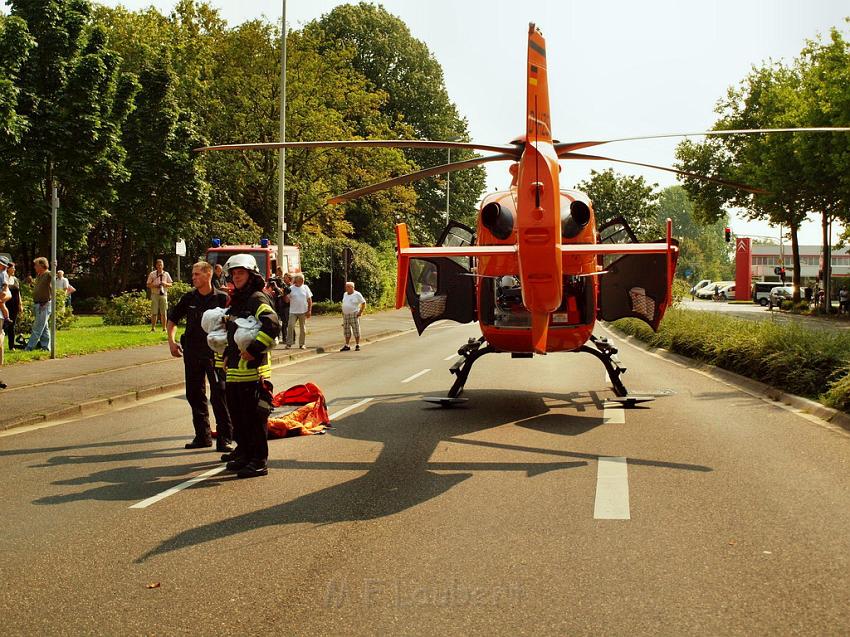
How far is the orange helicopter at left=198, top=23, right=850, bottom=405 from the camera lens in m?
8.92

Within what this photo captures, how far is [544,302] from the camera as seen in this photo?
9180 millimetres

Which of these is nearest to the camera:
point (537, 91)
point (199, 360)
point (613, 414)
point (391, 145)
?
point (537, 91)

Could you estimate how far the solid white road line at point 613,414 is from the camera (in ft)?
37.7

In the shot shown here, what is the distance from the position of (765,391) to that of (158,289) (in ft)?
56.8

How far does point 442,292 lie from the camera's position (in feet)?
44.9

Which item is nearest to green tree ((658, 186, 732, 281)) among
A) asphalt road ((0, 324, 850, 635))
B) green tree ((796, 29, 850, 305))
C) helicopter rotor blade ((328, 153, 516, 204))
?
green tree ((796, 29, 850, 305))

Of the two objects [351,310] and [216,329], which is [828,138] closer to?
[351,310]

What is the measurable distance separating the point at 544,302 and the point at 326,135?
33810 mm

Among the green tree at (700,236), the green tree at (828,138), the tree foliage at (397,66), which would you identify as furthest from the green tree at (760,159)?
the green tree at (700,236)

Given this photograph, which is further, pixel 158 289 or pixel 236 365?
pixel 158 289

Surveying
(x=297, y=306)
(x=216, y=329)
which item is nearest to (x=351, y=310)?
(x=297, y=306)

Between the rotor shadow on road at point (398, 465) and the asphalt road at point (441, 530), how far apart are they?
0.04m

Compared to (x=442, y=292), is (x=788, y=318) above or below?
below

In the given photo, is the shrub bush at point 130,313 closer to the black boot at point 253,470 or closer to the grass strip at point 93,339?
the grass strip at point 93,339
